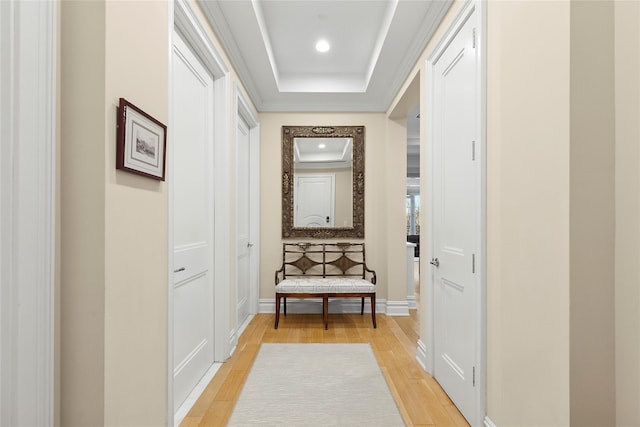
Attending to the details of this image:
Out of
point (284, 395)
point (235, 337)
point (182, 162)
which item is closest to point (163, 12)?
point (182, 162)

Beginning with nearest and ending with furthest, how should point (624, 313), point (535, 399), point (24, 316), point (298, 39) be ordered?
1. point (24, 316)
2. point (624, 313)
3. point (535, 399)
4. point (298, 39)

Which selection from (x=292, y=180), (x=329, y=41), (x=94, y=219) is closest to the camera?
(x=94, y=219)

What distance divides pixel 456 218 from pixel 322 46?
2.12 m

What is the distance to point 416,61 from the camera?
2.80 meters

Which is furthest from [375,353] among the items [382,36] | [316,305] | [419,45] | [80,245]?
[382,36]

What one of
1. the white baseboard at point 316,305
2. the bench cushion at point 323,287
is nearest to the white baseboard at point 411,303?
the white baseboard at point 316,305

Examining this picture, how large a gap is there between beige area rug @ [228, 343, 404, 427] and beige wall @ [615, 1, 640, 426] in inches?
44.2

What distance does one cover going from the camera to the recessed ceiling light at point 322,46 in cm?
307

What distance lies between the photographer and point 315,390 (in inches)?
86.0

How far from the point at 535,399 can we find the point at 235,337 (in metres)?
2.32

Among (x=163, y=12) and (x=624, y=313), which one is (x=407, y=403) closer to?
(x=624, y=313)

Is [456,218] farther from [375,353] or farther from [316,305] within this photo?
[316,305]

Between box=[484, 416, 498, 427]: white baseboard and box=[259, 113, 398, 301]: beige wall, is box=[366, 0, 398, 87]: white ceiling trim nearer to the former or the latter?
box=[259, 113, 398, 301]: beige wall

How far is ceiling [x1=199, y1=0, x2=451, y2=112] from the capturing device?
2344 mm
